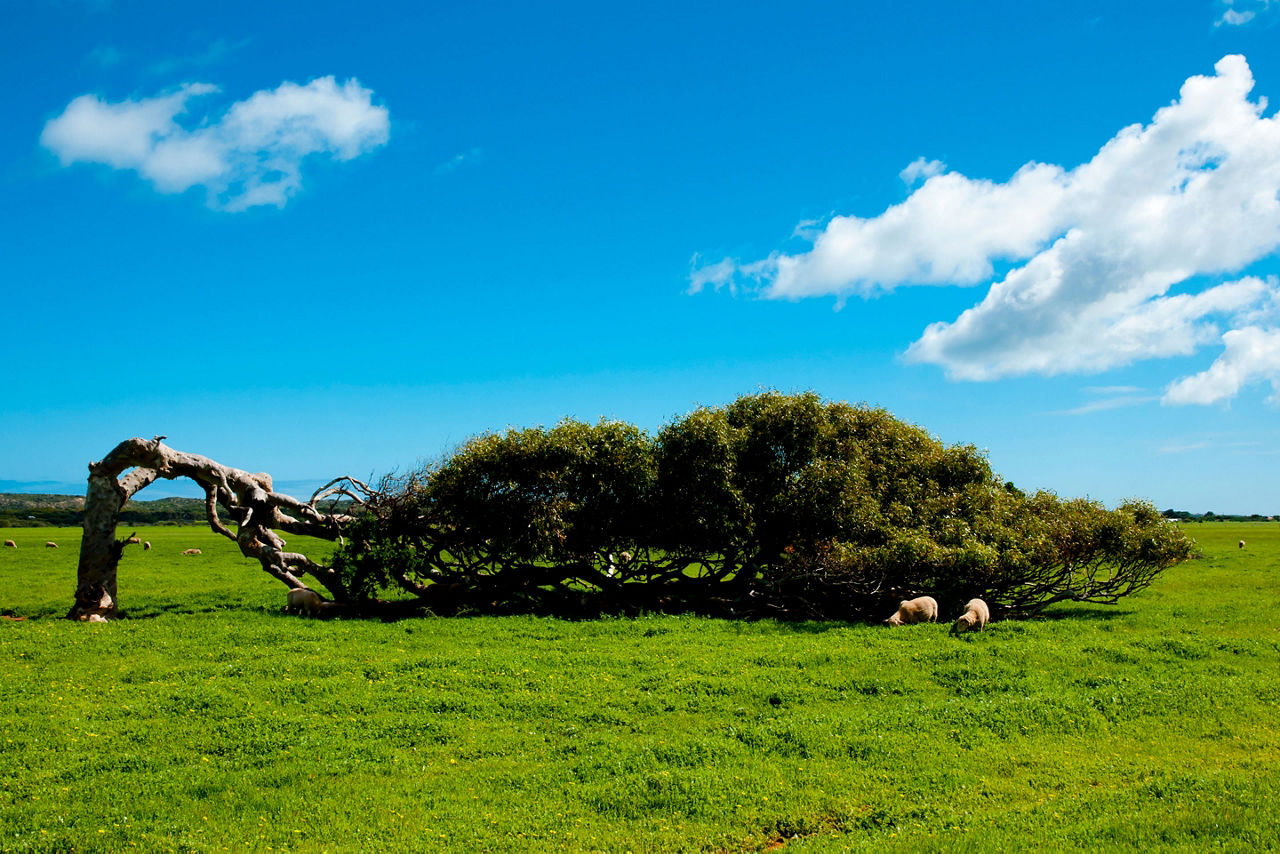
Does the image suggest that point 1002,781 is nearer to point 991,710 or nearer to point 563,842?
point 991,710

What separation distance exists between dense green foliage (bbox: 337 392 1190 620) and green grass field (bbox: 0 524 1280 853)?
5034 mm

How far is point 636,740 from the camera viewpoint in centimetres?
1283

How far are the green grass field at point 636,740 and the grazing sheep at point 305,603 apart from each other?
3.71 metres

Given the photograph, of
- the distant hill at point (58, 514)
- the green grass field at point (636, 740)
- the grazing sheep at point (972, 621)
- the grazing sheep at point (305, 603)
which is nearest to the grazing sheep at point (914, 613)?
the grazing sheep at point (972, 621)

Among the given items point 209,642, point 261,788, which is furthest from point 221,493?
point 261,788

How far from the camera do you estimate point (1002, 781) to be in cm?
1123

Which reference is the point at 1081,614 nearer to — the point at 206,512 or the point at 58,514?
the point at 206,512

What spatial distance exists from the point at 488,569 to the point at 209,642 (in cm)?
1088

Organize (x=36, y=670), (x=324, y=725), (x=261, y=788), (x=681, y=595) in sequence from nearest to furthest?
(x=261, y=788)
(x=324, y=725)
(x=36, y=670)
(x=681, y=595)

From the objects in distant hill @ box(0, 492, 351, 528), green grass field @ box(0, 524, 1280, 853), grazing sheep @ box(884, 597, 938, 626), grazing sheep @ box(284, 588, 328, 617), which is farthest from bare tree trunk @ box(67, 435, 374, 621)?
distant hill @ box(0, 492, 351, 528)

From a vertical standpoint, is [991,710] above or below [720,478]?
below

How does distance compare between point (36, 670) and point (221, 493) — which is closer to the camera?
point (36, 670)

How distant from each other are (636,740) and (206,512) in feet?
71.8

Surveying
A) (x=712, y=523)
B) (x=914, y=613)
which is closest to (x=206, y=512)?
(x=712, y=523)
